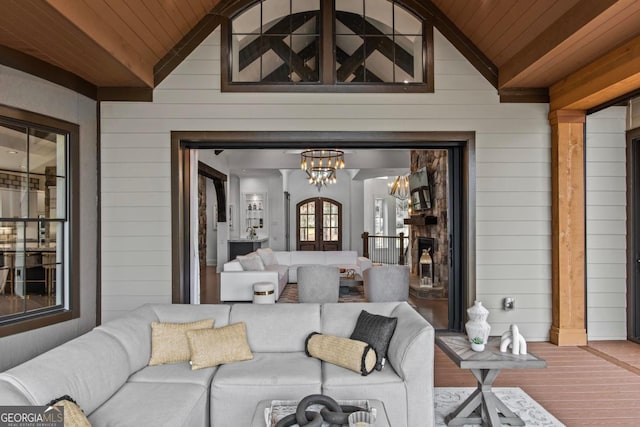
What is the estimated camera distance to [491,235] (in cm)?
494

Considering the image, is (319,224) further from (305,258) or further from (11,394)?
(11,394)

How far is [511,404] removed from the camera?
3.32 meters

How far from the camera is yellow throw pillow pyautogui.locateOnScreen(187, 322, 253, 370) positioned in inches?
119

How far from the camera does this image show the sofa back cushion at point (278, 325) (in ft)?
11.1

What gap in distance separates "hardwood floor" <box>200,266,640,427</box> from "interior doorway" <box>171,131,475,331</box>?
1056 millimetres

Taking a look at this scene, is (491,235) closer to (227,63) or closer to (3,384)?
(227,63)

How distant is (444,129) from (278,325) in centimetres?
300

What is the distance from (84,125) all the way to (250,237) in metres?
8.97

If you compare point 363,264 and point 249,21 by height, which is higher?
point 249,21

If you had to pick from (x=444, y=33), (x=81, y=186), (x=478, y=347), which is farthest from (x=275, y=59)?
(x=478, y=347)

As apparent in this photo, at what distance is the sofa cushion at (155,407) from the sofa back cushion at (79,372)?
0.09 meters

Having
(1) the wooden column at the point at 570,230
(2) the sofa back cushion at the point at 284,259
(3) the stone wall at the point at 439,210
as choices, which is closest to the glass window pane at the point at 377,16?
(1) the wooden column at the point at 570,230

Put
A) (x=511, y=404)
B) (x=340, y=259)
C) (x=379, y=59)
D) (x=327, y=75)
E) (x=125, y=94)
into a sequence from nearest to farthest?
(x=511, y=404) < (x=125, y=94) < (x=327, y=75) < (x=379, y=59) < (x=340, y=259)

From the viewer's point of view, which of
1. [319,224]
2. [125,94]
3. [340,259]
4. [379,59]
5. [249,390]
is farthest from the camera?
[319,224]
